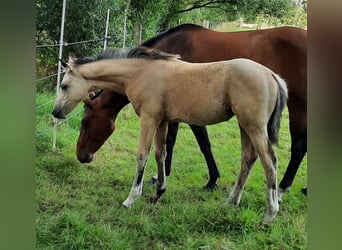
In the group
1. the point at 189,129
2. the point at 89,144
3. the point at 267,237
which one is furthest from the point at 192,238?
the point at 89,144

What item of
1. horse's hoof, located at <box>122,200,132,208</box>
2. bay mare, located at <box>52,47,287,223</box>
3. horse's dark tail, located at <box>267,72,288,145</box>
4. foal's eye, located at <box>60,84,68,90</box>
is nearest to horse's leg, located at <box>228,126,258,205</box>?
bay mare, located at <box>52,47,287,223</box>

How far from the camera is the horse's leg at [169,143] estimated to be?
1882 mm

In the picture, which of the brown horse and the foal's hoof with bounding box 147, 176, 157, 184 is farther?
the foal's hoof with bounding box 147, 176, 157, 184

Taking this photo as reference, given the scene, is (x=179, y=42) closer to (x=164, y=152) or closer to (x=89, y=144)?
(x=164, y=152)

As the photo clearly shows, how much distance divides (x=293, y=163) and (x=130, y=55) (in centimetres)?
88

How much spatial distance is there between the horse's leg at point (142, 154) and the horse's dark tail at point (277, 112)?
51cm

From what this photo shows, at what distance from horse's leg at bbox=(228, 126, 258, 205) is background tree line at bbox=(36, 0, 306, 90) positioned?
543 mm

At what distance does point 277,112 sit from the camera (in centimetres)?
167

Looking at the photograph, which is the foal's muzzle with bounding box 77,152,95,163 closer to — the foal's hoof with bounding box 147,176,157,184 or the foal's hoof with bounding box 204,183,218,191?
the foal's hoof with bounding box 147,176,157,184

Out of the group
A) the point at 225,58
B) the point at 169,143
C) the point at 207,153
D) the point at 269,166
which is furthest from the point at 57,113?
the point at 269,166

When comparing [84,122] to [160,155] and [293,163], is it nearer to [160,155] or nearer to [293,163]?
[160,155]

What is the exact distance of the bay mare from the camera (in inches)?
64.9

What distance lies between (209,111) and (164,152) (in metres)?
0.31

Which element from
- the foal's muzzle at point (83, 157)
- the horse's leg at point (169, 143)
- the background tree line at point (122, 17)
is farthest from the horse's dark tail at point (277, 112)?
the foal's muzzle at point (83, 157)
